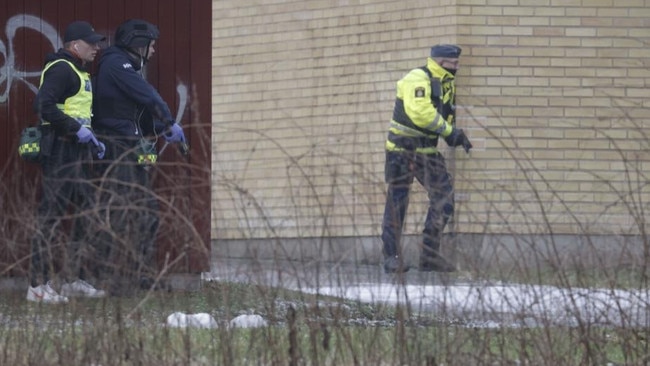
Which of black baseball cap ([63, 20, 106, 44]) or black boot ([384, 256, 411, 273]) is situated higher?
black baseball cap ([63, 20, 106, 44])

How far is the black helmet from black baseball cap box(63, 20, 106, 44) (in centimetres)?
24

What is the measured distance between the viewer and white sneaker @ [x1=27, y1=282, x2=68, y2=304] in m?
7.02

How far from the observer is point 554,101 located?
13.0 m

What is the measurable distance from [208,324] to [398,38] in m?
6.68

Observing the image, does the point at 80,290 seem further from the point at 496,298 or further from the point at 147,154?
the point at 147,154

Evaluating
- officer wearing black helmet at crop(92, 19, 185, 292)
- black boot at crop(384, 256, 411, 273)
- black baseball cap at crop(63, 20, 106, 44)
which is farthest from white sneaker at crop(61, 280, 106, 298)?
black baseball cap at crop(63, 20, 106, 44)

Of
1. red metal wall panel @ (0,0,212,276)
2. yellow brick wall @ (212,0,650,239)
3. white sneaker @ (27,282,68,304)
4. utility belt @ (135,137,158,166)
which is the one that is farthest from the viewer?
yellow brick wall @ (212,0,650,239)

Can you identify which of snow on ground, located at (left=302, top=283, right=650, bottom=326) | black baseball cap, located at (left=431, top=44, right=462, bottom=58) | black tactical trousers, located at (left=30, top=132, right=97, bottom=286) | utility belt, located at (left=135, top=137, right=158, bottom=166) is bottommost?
snow on ground, located at (left=302, top=283, right=650, bottom=326)

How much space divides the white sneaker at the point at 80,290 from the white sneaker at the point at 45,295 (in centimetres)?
4

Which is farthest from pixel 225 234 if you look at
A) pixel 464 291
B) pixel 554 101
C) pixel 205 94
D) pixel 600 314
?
pixel 554 101

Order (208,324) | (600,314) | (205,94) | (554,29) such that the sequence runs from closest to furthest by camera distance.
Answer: (600,314) → (208,324) → (205,94) → (554,29)

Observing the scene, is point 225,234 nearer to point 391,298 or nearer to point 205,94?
point 391,298

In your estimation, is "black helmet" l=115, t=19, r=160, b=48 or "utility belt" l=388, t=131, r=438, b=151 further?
"utility belt" l=388, t=131, r=438, b=151

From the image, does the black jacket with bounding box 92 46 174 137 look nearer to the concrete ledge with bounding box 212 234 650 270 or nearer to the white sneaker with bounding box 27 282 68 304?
the white sneaker with bounding box 27 282 68 304
